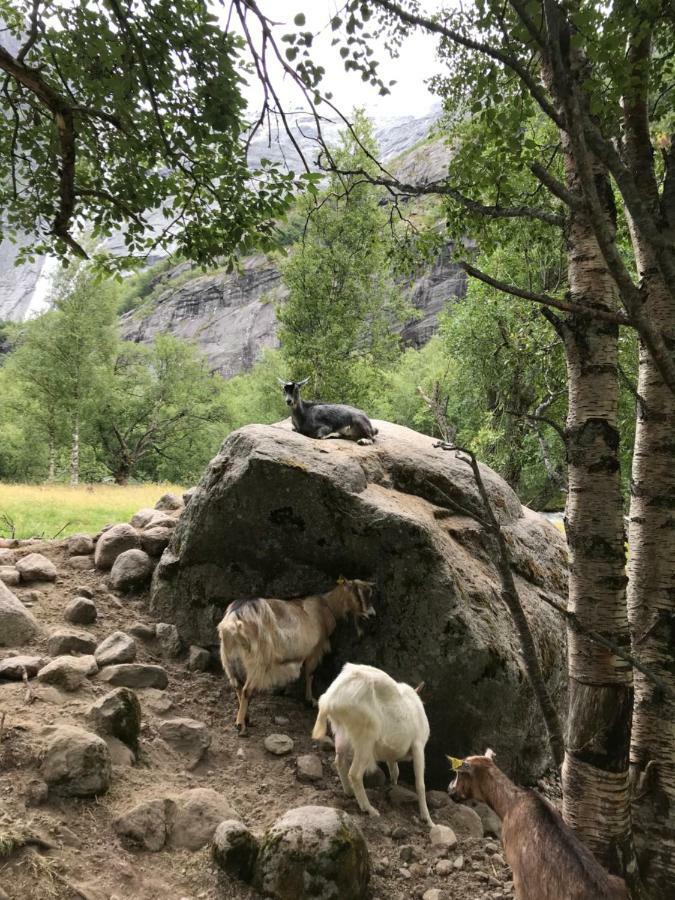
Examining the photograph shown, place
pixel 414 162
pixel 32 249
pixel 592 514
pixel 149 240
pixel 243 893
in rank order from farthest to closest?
1. pixel 414 162
2. pixel 32 249
3. pixel 149 240
4. pixel 243 893
5. pixel 592 514

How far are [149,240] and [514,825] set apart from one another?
18.1 feet

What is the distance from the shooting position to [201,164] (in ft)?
16.2

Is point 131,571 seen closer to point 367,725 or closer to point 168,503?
point 168,503

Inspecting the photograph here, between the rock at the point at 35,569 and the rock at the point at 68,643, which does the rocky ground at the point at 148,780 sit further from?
the rock at the point at 35,569

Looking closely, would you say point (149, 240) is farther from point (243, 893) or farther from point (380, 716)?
point (243, 893)

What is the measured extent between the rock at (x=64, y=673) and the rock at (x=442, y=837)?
343 cm

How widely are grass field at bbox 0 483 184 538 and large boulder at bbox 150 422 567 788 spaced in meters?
6.15

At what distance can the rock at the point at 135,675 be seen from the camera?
548cm

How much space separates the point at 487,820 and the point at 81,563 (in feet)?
19.6

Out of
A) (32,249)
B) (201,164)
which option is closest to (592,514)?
(201,164)

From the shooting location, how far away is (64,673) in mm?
5109

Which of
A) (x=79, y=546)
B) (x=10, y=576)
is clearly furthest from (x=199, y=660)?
(x=79, y=546)

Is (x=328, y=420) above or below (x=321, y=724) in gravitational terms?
above

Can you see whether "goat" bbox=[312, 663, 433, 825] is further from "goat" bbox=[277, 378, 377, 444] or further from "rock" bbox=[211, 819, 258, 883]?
"goat" bbox=[277, 378, 377, 444]
